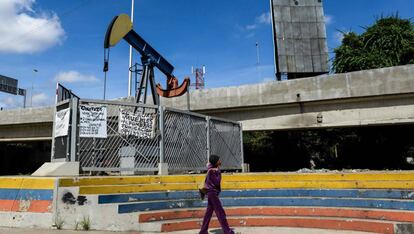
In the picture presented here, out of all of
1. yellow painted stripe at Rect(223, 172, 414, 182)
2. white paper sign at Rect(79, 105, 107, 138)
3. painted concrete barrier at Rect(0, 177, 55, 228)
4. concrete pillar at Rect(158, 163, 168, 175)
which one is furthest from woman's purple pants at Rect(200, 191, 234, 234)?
white paper sign at Rect(79, 105, 107, 138)

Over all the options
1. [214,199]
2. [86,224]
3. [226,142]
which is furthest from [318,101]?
[86,224]

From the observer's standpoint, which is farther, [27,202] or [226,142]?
[226,142]

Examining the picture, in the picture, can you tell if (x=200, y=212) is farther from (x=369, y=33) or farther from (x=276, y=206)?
(x=369, y=33)

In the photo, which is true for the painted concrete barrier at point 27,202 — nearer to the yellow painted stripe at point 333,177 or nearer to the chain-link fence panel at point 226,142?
the yellow painted stripe at point 333,177

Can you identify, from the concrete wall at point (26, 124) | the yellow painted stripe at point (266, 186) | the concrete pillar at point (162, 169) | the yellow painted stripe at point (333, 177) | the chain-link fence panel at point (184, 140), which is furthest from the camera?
the concrete wall at point (26, 124)

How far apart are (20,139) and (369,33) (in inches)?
1136

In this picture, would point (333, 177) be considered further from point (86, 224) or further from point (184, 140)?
point (86, 224)

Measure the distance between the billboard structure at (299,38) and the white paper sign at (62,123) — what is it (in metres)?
24.7

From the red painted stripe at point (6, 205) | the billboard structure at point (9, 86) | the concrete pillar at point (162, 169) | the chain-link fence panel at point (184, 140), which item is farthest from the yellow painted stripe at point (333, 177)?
the billboard structure at point (9, 86)

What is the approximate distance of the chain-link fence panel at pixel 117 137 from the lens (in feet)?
29.0

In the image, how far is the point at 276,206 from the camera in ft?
27.5

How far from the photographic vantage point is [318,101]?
60.6 feet

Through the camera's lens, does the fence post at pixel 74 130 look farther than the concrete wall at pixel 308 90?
No

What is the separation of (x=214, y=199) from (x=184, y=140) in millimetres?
4742
